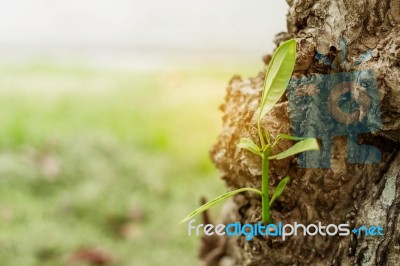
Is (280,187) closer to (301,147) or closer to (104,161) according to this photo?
(301,147)

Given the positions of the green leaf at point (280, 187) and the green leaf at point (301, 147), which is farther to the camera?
the green leaf at point (280, 187)

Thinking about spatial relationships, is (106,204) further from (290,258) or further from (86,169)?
(290,258)

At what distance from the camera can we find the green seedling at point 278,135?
501mm

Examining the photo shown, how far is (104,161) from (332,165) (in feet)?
4.01

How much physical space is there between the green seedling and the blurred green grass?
2.96ft

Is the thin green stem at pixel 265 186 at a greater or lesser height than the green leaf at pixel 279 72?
lesser

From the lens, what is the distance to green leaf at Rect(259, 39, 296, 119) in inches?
19.7

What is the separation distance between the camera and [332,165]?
0.61 metres

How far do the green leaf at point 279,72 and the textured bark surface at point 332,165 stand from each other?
2.3 inches

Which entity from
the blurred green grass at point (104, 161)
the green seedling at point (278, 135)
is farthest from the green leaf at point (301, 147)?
the blurred green grass at point (104, 161)

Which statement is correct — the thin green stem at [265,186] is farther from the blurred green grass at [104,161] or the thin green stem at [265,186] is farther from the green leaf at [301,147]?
the blurred green grass at [104,161]

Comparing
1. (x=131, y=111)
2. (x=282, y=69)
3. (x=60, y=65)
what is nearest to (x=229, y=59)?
(x=131, y=111)

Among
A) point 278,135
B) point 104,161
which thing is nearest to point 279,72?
point 278,135

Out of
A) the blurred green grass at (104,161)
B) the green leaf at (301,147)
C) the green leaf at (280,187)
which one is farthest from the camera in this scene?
the blurred green grass at (104,161)
